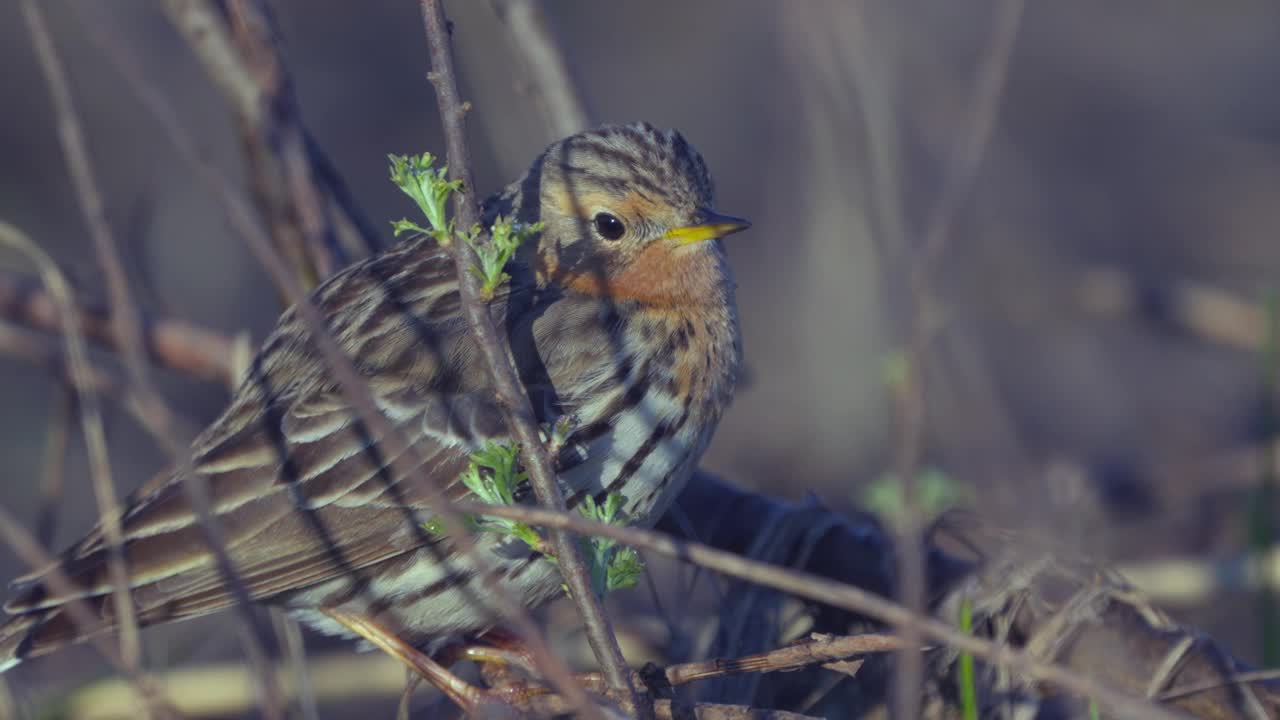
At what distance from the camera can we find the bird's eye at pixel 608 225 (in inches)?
201

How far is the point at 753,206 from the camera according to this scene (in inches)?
430

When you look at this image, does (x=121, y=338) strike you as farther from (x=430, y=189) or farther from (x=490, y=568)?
(x=490, y=568)

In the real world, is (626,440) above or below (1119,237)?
above

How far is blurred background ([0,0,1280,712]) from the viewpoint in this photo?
646 cm

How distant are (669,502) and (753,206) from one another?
6519mm

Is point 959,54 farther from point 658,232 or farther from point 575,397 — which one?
point 575,397

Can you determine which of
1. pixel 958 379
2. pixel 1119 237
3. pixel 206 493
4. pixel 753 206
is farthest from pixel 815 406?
pixel 206 493

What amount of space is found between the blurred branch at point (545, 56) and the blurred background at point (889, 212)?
8cm

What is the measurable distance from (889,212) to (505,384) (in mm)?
1378

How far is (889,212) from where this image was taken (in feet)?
13.8

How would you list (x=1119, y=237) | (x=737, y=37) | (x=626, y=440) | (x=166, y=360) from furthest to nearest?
(x=737, y=37)
(x=1119, y=237)
(x=166, y=360)
(x=626, y=440)

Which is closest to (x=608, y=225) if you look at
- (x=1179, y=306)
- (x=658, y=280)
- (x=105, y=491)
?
(x=658, y=280)

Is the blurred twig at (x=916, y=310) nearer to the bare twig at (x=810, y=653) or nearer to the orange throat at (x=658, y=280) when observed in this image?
the bare twig at (x=810, y=653)

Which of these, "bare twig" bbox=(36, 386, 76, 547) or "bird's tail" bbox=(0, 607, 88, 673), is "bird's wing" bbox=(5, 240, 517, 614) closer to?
"bird's tail" bbox=(0, 607, 88, 673)
